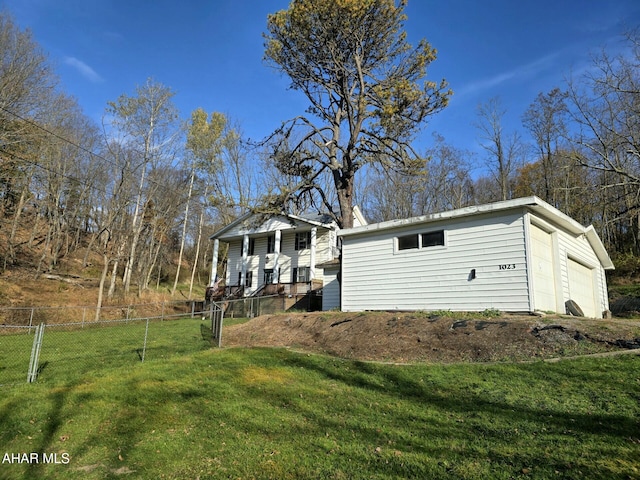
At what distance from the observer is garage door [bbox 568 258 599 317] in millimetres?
13360

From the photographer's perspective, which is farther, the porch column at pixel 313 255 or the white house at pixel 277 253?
the white house at pixel 277 253

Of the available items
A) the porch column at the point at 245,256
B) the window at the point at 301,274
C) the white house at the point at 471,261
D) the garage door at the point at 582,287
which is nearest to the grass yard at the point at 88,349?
the white house at the point at 471,261

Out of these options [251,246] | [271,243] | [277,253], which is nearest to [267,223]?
[271,243]

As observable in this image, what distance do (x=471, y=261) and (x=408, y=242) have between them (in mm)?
2144

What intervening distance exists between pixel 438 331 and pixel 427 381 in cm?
257

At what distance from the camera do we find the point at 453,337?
852 centimetres

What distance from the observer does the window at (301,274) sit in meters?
25.8

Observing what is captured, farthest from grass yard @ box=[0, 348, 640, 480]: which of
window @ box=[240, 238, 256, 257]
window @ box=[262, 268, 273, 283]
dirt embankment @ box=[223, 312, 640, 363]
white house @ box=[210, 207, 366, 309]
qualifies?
window @ box=[240, 238, 256, 257]

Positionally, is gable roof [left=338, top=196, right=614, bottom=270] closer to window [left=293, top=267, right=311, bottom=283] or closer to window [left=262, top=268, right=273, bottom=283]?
window [left=293, top=267, right=311, bottom=283]

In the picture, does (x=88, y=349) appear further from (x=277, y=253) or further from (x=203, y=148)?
(x=203, y=148)

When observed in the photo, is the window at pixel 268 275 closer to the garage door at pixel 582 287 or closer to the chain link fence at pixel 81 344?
the chain link fence at pixel 81 344

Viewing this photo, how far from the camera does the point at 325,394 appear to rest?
245 inches

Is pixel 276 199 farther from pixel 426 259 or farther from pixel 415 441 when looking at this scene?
pixel 415 441

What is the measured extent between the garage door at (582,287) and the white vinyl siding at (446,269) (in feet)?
14.2
